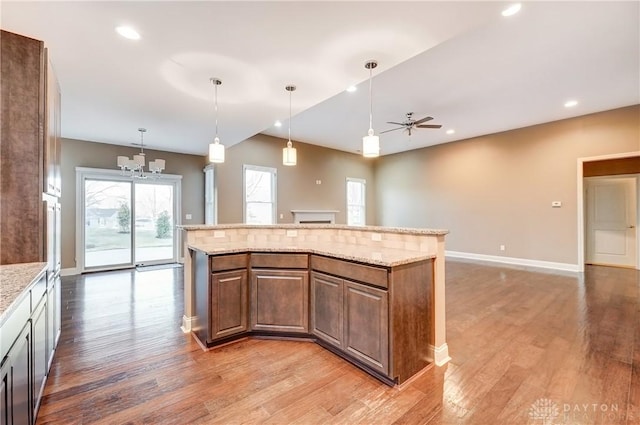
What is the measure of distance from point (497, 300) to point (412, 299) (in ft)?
8.29

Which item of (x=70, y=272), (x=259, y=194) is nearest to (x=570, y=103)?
(x=259, y=194)

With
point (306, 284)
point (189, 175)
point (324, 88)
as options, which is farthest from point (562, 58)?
point (189, 175)

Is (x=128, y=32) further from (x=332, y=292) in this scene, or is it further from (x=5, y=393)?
(x=332, y=292)

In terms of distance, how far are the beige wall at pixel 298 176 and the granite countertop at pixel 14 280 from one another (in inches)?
177

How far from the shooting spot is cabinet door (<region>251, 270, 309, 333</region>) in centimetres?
266

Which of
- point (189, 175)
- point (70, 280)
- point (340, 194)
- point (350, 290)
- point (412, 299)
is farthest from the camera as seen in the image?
point (340, 194)

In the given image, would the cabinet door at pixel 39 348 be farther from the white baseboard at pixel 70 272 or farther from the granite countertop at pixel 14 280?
the white baseboard at pixel 70 272

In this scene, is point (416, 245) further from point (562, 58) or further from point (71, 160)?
point (71, 160)

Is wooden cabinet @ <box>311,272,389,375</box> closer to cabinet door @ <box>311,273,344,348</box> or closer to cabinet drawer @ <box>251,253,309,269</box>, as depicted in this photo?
cabinet door @ <box>311,273,344,348</box>

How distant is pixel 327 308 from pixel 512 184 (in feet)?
19.8

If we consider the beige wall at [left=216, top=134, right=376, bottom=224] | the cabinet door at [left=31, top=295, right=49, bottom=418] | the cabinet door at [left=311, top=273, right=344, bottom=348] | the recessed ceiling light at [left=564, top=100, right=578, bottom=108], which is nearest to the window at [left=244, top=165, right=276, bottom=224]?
the beige wall at [left=216, top=134, right=376, bottom=224]

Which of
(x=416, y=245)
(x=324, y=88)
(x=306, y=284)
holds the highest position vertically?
(x=324, y=88)

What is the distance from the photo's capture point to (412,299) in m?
2.09

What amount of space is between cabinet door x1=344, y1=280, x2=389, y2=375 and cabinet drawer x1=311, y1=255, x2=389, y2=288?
0.06 metres
